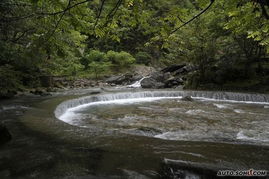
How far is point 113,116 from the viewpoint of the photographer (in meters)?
9.02

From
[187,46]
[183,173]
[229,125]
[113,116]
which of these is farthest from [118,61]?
[183,173]

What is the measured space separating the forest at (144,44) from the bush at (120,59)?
0.13 m

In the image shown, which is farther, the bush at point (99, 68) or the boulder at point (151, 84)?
the bush at point (99, 68)

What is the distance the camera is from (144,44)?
4.07 meters

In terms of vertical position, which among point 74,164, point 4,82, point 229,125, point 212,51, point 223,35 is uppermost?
point 223,35

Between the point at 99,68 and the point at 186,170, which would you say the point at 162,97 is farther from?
the point at 99,68

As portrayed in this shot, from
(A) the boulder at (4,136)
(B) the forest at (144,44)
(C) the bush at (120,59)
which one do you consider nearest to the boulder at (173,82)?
(B) the forest at (144,44)

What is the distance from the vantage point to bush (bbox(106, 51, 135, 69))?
86.2ft

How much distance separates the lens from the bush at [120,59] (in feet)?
86.2

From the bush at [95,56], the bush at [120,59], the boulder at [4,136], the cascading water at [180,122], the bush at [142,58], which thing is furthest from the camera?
the bush at [142,58]

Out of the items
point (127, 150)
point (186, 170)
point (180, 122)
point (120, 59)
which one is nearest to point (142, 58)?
point (120, 59)

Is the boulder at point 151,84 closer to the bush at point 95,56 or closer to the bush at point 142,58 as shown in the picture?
the bush at point 95,56

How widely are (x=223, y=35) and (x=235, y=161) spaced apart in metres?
14.0

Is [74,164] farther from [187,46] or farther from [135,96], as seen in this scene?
[187,46]
